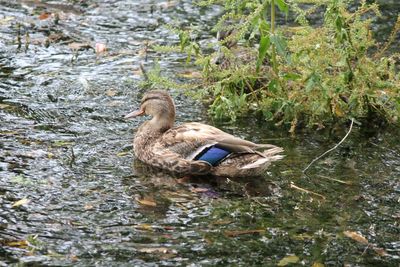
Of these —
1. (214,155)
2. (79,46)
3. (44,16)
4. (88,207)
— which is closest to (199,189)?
(214,155)

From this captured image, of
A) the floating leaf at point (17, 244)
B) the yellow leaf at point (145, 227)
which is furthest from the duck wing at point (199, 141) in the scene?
the floating leaf at point (17, 244)

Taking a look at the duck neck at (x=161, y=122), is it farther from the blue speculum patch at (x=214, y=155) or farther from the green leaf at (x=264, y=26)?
the green leaf at (x=264, y=26)

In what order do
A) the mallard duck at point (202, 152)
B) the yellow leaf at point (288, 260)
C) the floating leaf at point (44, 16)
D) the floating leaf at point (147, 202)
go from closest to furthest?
the yellow leaf at point (288, 260)
the floating leaf at point (147, 202)
the mallard duck at point (202, 152)
the floating leaf at point (44, 16)

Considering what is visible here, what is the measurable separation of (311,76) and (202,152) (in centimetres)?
155

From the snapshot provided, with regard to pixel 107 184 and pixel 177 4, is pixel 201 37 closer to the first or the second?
pixel 177 4

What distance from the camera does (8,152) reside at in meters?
8.71

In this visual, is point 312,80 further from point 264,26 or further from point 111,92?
point 111,92

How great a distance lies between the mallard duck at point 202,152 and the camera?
27.7 feet

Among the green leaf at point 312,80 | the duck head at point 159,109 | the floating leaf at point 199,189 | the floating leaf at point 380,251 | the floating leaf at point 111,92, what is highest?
the green leaf at point 312,80

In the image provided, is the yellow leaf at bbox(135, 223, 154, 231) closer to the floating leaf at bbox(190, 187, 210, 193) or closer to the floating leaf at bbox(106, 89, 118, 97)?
the floating leaf at bbox(190, 187, 210, 193)

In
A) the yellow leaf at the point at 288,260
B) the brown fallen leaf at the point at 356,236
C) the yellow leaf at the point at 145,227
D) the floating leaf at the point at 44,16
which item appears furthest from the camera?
the floating leaf at the point at 44,16

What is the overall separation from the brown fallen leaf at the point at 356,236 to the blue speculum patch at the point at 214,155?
1812 millimetres

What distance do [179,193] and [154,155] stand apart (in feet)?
3.01

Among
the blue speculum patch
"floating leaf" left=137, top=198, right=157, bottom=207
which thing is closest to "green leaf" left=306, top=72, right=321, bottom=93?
the blue speculum patch
